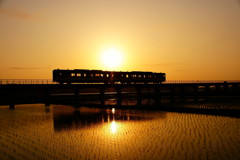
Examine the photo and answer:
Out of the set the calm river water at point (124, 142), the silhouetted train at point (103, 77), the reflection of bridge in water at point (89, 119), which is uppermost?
the silhouetted train at point (103, 77)

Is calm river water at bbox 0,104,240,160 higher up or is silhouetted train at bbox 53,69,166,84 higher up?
silhouetted train at bbox 53,69,166,84

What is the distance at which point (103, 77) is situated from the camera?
56812mm

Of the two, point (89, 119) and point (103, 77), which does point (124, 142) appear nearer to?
point (89, 119)

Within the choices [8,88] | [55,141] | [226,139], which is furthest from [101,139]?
[8,88]

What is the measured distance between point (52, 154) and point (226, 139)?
10.3m

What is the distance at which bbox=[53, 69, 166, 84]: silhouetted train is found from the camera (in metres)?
49.9

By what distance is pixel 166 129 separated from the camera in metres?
20.9

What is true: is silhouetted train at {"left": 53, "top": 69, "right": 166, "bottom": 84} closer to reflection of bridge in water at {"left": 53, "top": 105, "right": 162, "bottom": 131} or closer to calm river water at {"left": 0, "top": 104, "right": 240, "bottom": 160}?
reflection of bridge in water at {"left": 53, "top": 105, "right": 162, "bottom": 131}

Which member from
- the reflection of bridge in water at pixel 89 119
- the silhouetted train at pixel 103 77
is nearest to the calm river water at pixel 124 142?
the reflection of bridge in water at pixel 89 119


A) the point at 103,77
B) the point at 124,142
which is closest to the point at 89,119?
the point at 124,142

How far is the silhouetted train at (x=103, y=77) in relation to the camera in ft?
164

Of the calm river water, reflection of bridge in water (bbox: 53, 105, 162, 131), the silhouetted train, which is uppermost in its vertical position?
the silhouetted train

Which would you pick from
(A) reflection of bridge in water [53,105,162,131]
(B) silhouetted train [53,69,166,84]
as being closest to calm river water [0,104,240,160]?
(A) reflection of bridge in water [53,105,162,131]

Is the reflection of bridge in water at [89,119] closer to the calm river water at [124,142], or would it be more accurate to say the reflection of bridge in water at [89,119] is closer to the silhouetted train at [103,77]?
the calm river water at [124,142]
